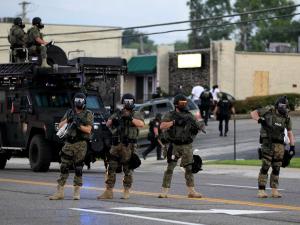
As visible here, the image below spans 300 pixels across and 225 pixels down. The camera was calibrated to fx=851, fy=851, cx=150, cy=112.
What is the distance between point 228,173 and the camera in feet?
77.6

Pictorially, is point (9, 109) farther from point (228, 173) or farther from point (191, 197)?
point (191, 197)

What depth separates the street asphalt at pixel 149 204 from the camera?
463 inches

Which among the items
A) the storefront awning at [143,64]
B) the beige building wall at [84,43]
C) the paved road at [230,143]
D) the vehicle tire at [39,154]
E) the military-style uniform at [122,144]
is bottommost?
the paved road at [230,143]

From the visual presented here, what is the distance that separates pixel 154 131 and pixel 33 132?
6.74 meters

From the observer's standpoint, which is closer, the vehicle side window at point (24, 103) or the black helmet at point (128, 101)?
the black helmet at point (128, 101)

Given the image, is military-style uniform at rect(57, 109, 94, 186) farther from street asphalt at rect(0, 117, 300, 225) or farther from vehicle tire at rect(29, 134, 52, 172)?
vehicle tire at rect(29, 134, 52, 172)

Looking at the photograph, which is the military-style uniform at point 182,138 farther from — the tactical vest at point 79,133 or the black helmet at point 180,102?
the tactical vest at point 79,133

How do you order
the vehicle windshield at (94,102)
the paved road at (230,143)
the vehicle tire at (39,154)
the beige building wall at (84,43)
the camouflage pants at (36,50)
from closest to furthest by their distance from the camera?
the vehicle tire at (39,154) < the vehicle windshield at (94,102) < the camouflage pants at (36,50) < the paved road at (230,143) < the beige building wall at (84,43)

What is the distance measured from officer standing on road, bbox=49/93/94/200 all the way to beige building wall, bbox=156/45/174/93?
45262 millimetres

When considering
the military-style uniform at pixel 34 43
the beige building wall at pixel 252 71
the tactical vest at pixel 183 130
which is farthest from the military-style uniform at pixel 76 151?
the beige building wall at pixel 252 71

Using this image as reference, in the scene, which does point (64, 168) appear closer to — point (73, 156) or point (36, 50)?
point (73, 156)

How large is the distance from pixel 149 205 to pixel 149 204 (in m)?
0.17

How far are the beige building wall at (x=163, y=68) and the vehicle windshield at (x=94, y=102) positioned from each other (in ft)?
119

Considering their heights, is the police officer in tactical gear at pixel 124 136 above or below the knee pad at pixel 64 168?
above
